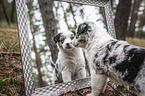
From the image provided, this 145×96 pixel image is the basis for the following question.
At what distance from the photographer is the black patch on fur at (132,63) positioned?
1.22 meters

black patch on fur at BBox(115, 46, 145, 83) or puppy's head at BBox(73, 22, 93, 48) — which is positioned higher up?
puppy's head at BBox(73, 22, 93, 48)

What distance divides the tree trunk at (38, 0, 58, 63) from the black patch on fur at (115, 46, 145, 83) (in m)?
1.72

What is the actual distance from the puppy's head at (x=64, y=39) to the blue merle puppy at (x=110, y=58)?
1.38 ft

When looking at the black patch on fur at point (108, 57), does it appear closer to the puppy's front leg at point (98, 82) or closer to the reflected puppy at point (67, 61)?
the puppy's front leg at point (98, 82)

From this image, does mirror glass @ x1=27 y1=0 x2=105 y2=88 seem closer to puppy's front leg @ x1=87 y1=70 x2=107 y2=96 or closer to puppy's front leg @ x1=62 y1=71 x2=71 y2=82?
puppy's front leg @ x1=62 y1=71 x2=71 y2=82

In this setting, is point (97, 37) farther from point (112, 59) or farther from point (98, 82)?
point (98, 82)

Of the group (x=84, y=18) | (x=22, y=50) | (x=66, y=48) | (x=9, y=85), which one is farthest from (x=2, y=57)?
(x=84, y=18)

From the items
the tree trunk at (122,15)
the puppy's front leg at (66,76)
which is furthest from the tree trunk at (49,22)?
the tree trunk at (122,15)

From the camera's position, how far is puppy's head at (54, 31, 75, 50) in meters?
2.43

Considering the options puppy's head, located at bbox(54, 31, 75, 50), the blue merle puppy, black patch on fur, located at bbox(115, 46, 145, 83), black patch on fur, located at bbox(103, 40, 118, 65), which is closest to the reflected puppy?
puppy's head, located at bbox(54, 31, 75, 50)

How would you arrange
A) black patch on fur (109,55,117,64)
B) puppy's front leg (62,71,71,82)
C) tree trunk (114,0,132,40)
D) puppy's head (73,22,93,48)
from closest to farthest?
1. black patch on fur (109,55,117,64)
2. puppy's head (73,22,93,48)
3. puppy's front leg (62,71,71,82)
4. tree trunk (114,0,132,40)

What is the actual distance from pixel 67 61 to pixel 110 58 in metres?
1.37

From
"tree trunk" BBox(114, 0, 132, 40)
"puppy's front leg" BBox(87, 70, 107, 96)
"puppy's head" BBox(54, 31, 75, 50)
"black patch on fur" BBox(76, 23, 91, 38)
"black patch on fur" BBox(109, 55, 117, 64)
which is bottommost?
"puppy's front leg" BBox(87, 70, 107, 96)

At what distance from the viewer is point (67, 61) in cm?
268
